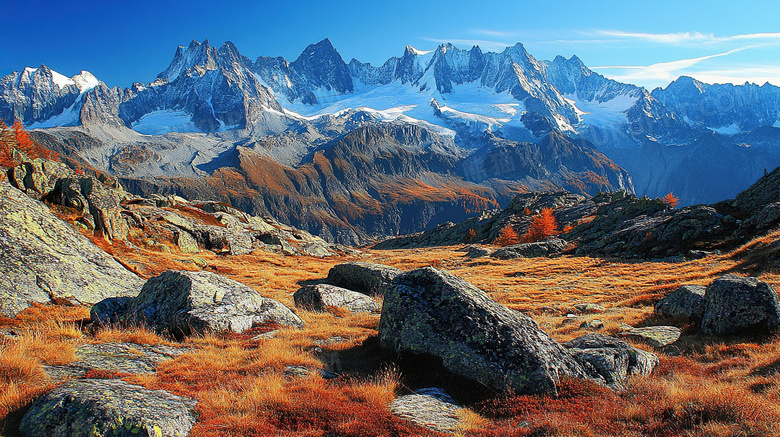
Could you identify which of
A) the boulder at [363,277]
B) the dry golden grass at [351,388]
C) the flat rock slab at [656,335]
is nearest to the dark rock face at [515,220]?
the boulder at [363,277]

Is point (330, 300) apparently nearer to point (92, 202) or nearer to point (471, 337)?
point (471, 337)

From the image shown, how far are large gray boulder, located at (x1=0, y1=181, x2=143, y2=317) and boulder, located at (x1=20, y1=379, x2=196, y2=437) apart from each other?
8521mm

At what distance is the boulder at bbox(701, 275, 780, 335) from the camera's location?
1235 cm

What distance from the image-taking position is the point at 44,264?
45.5 ft

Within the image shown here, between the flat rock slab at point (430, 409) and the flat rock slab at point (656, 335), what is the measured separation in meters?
9.48

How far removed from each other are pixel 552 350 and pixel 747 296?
9374 mm

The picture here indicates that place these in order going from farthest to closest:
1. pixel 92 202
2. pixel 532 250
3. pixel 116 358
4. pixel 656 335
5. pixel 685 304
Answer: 1. pixel 532 250
2. pixel 92 202
3. pixel 685 304
4. pixel 656 335
5. pixel 116 358

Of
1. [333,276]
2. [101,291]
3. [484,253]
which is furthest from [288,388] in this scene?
[484,253]

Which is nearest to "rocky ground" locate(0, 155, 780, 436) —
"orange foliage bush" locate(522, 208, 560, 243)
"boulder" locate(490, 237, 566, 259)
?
"boulder" locate(490, 237, 566, 259)

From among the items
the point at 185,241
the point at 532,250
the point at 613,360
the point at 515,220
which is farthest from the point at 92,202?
the point at 515,220

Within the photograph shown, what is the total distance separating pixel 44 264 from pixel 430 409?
15.8 m

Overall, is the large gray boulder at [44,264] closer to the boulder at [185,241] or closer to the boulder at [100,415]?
the boulder at [100,415]

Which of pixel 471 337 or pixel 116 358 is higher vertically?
pixel 471 337

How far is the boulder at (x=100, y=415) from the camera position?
18.3ft
